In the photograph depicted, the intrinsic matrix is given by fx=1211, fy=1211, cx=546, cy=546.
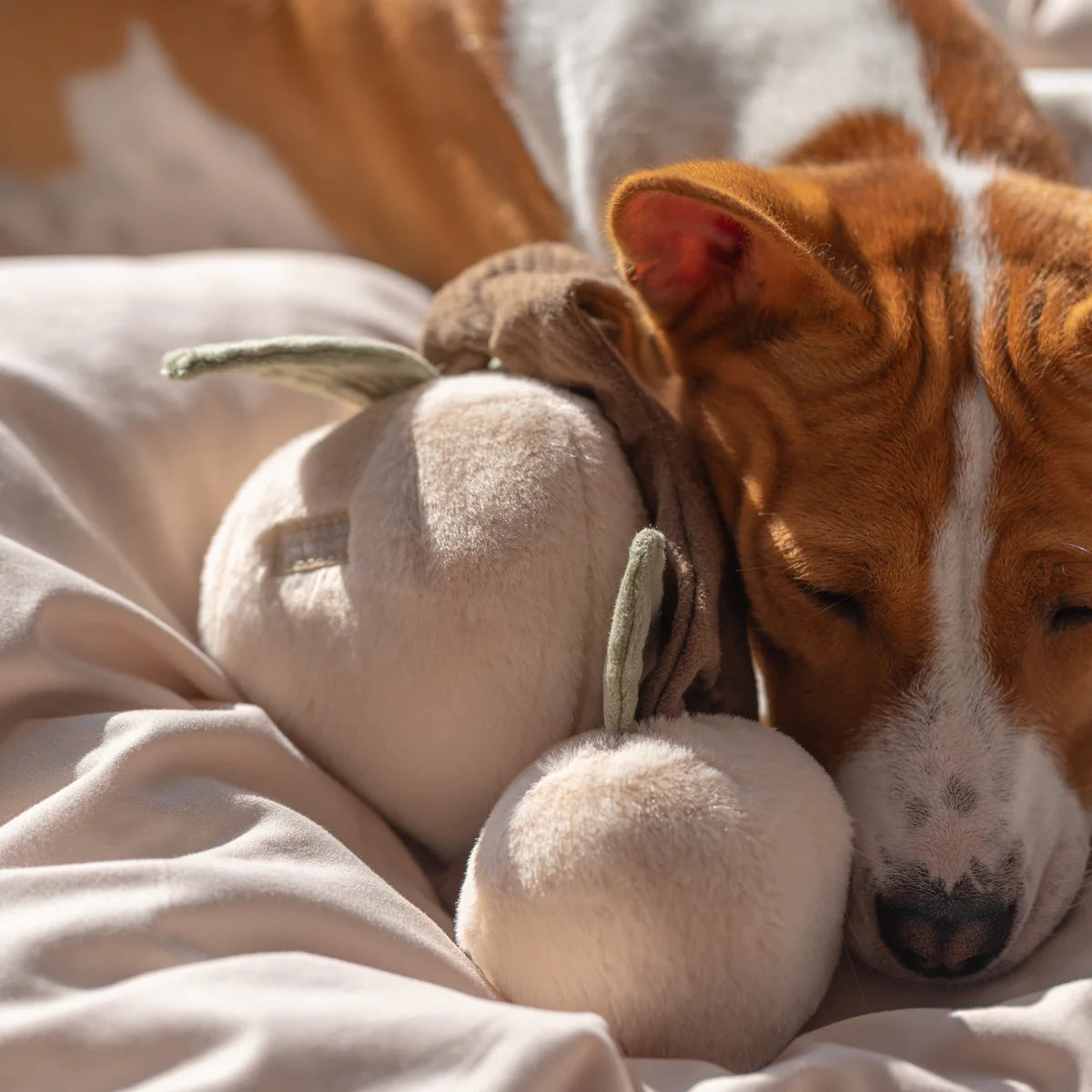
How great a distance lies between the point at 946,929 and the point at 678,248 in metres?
0.80

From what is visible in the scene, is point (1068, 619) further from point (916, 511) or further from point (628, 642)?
point (628, 642)

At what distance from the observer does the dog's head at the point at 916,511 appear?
1.21m

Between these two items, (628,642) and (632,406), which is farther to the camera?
(632,406)

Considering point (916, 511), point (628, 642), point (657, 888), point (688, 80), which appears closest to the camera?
point (657, 888)

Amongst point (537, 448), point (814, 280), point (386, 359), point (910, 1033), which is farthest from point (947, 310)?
point (910, 1033)

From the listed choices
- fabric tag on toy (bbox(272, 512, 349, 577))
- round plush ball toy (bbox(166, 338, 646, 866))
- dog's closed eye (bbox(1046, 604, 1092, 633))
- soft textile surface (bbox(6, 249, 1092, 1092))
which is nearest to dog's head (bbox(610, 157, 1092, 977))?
dog's closed eye (bbox(1046, 604, 1092, 633))

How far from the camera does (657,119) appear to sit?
2.03 m

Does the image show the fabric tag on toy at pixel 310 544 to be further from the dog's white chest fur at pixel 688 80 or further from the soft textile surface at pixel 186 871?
the dog's white chest fur at pixel 688 80

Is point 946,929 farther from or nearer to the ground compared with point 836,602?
nearer to the ground

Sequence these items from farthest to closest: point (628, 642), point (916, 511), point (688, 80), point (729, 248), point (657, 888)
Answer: point (688, 80) < point (729, 248) < point (916, 511) < point (628, 642) < point (657, 888)

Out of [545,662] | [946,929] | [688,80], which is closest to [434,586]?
[545,662]

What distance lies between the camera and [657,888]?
0.99m

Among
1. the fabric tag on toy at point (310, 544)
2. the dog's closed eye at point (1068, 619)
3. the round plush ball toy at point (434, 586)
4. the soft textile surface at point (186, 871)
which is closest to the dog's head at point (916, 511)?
the dog's closed eye at point (1068, 619)

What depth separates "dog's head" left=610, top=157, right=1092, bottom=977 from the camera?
1211mm
